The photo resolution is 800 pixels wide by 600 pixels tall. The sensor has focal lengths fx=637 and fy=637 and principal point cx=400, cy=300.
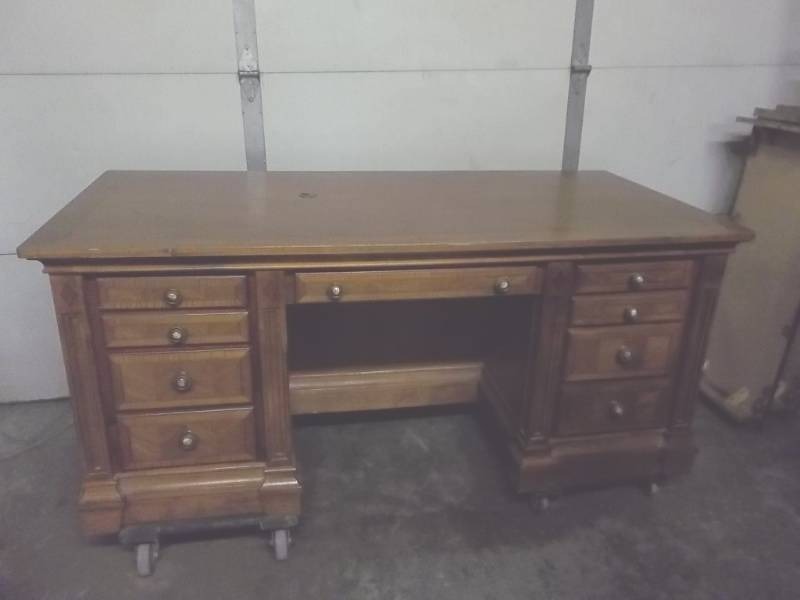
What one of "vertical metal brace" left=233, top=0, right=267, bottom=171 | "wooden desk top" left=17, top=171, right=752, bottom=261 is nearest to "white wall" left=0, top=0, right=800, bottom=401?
"vertical metal brace" left=233, top=0, right=267, bottom=171

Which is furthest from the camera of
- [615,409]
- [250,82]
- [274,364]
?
[250,82]

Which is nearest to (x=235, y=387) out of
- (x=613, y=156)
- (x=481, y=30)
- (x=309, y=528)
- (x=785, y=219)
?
(x=309, y=528)

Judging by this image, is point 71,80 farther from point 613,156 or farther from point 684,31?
point 684,31

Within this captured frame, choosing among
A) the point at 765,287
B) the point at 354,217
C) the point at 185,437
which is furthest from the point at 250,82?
the point at 765,287

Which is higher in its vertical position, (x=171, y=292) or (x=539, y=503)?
(x=171, y=292)

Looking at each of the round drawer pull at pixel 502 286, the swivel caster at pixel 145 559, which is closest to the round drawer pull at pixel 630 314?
the round drawer pull at pixel 502 286

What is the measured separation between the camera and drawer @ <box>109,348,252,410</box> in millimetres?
1380

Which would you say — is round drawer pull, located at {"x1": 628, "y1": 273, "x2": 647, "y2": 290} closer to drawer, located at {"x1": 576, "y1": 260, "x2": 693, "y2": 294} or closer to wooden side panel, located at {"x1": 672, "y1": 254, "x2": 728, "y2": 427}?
drawer, located at {"x1": 576, "y1": 260, "x2": 693, "y2": 294}

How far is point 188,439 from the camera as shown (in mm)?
1450

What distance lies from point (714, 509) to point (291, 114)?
1.66 m

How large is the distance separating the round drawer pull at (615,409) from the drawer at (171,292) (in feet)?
3.17

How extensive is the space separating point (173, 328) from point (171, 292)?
86 millimetres

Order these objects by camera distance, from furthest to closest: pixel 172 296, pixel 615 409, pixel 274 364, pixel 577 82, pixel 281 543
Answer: pixel 577 82, pixel 615 409, pixel 281 543, pixel 274 364, pixel 172 296

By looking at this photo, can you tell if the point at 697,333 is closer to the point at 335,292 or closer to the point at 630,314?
the point at 630,314
